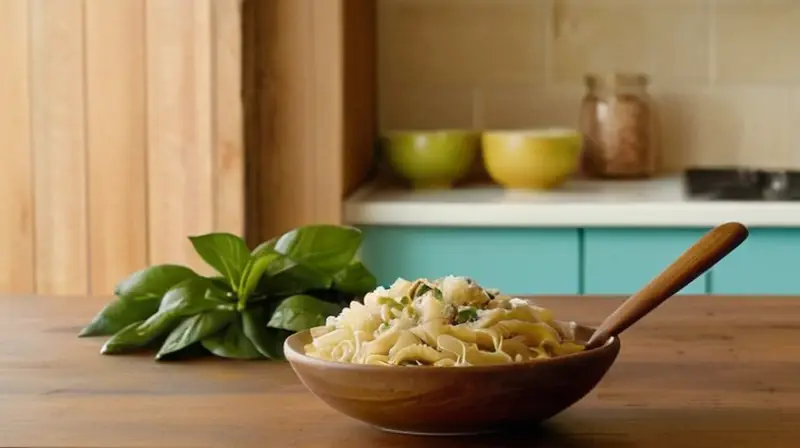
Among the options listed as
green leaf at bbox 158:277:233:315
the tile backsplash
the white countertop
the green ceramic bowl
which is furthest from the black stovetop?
green leaf at bbox 158:277:233:315

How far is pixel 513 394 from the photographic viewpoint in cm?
80

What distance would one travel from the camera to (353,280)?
125 cm

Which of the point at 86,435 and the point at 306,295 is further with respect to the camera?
the point at 306,295

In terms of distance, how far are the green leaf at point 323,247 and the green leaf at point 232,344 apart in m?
0.11

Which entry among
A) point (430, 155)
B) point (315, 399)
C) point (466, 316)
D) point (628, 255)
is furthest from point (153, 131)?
point (466, 316)

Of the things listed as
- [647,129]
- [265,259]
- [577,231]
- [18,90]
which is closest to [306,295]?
[265,259]

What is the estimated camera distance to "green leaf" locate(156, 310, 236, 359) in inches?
43.9

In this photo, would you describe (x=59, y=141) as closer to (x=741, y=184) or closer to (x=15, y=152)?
(x=15, y=152)

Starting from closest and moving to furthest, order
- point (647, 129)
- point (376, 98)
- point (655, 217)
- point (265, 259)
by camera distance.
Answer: point (265, 259) → point (655, 217) → point (647, 129) → point (376, 98)

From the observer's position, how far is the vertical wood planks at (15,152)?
238 centimetres

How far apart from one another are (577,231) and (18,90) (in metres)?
1.13

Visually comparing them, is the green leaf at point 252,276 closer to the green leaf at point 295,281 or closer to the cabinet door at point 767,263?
the green leaf at point 295,281

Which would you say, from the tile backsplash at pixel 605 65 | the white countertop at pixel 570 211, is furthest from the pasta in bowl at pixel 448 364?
the tile backsplash at pixel 605 65

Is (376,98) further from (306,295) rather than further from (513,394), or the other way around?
(513,394)
